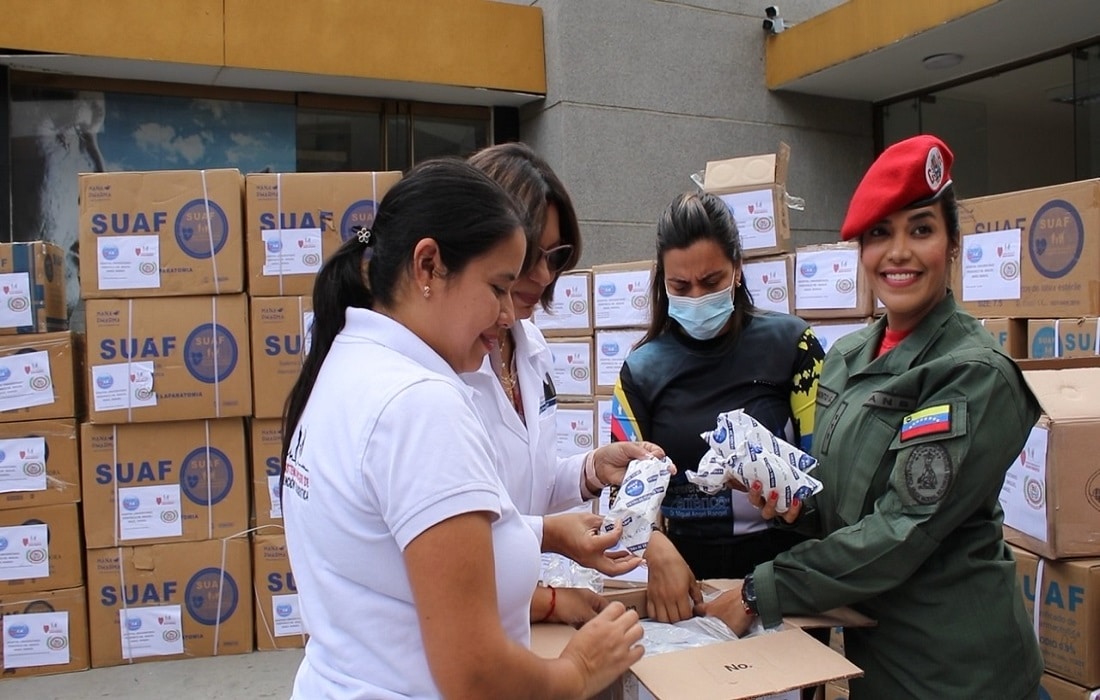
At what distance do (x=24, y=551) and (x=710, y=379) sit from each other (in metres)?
3.12

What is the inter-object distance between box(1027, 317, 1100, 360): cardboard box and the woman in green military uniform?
5.35ft

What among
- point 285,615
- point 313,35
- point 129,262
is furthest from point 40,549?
point 313,35

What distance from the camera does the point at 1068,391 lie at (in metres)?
1.85

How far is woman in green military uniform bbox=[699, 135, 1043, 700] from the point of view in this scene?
4.00 feet

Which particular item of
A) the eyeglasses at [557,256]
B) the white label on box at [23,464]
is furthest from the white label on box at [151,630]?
the eyeglasses at [557,256]

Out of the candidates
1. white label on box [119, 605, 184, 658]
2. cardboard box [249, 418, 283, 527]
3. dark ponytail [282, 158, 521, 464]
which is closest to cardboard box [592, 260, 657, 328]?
cardboard box [249, 418, 283, 527]

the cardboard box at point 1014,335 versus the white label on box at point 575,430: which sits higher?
the cardboard box at point 1014,335

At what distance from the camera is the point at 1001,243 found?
2.98 metres

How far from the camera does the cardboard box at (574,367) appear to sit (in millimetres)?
4625

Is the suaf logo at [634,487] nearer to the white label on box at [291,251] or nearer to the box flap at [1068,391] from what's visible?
the box flap at [1068,391]

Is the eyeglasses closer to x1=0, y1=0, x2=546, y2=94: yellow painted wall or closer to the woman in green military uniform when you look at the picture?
the woman in green military uniform

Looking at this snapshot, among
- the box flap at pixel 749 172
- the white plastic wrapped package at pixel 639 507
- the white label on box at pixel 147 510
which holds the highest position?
the box flap at pixel 749 172

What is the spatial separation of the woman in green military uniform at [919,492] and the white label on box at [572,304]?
316 cm

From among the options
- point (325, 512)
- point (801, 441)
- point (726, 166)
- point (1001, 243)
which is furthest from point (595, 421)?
point (325, 512)
